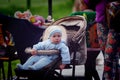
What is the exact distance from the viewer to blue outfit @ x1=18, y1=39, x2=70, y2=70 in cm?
576

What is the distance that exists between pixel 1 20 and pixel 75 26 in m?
0.88

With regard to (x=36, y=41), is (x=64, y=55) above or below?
below

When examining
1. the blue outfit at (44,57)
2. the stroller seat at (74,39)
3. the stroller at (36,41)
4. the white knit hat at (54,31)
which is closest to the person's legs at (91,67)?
the stroller seat at (74,39)

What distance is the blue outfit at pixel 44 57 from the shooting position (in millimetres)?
5762

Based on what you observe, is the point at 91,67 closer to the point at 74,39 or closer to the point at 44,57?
the point at 74,39

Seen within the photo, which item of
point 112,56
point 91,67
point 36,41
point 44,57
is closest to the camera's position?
point 44,57

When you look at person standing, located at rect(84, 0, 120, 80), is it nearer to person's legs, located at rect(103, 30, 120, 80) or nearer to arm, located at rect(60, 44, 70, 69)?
person's legs, located at rect(103, 30, 120, 80)

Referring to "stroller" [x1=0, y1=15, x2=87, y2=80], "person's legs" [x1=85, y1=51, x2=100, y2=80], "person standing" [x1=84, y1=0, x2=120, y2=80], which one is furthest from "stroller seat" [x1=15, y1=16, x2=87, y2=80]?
"person's legs" [x1=85, y1=51, x2=100, y2=80]

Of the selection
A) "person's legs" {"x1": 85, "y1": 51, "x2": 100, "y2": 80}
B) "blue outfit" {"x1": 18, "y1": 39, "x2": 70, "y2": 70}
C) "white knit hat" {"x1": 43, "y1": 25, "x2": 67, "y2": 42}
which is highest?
"white knit hat" {"x1": 43, "y1": 25, "x2": 67, "y2": 42}

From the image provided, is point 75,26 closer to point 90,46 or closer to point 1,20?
point 90,46

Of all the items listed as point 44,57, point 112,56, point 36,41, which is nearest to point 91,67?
point 112,56

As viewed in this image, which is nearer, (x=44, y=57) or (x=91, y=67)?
(x=44, y=57)

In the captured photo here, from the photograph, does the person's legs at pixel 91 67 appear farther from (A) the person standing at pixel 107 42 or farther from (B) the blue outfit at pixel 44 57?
(B) the blue outfit at pixel 44 57

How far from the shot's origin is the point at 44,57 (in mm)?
5770
